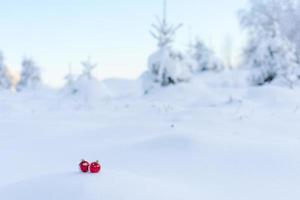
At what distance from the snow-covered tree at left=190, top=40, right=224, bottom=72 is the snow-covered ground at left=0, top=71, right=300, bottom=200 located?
24356 mm

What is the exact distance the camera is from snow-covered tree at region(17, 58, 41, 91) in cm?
4700

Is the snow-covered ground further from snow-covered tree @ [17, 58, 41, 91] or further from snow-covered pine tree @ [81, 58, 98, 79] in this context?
snow-covered tree @ [17, 58, 41, 91]

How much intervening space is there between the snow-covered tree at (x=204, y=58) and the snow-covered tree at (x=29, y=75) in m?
18.9

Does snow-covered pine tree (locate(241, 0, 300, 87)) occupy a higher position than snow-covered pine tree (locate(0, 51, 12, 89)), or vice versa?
snow-covered pine tree (locate(241, 0, 300, 87))

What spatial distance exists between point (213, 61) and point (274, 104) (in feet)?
79.3

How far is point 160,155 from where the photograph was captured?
18.6 feet

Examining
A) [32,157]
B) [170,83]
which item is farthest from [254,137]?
[170,83]

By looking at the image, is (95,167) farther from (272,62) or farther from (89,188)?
(272,62)

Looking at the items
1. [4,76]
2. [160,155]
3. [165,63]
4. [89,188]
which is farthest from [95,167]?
[4,76]

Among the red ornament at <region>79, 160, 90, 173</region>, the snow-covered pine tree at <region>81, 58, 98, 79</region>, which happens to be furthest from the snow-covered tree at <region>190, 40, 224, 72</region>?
the red ornament at <region>79, 160, 90, 173</region>

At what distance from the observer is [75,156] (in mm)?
6195

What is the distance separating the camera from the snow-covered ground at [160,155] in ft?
11.9

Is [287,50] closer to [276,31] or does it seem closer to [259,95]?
[276,31]

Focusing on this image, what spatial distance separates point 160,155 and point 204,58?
98.0 ft
